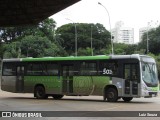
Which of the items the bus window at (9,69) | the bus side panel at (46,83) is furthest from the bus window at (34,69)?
the bus window at (9,69)

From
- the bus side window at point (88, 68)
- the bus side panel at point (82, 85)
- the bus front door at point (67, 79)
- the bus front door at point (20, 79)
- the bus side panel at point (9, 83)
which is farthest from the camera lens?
the bus side panel at point (9, 83)

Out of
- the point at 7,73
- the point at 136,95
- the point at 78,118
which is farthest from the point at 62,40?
the point at 78,118

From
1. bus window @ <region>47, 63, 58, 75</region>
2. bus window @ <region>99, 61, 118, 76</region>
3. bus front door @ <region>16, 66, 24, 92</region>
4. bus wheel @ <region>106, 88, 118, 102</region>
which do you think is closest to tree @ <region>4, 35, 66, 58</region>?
bus front door @ <region>16, 66, 24, 92</region>

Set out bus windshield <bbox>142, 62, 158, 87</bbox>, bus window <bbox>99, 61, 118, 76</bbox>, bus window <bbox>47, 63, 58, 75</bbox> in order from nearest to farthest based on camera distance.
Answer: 1. bus windshield <bbox>142, 62, 158, 87</bbox>
2. bus window <bbox>99, 61, 118, 76</bbox>
3. bus window <bbox>47, 63, 58, 75</bbox>

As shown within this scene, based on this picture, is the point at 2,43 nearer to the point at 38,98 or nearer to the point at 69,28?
the point at 69,28

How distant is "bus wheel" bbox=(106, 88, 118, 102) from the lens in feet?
81.9

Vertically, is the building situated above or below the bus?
above

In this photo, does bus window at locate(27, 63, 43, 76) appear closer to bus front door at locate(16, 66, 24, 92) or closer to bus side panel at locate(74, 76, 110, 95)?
bus front door at locate(16, 66, 24, 92)

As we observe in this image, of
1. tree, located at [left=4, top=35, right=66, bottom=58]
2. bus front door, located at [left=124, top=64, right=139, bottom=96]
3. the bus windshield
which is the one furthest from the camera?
tree, located at [left=4, top=35, right=66, bottom=58]

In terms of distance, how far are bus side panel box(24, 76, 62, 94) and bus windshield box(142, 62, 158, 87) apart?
5849 mm

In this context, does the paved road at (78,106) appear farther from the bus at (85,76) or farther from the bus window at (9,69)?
the bus window at (9,69)

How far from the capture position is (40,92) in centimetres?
2892

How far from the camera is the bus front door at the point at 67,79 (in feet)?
88.9

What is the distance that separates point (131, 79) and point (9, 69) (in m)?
9.89
